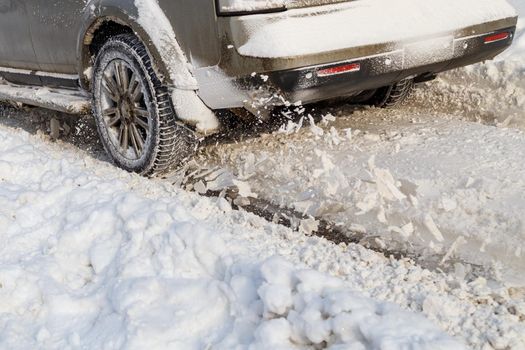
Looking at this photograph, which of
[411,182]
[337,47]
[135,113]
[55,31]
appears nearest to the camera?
[337,47]

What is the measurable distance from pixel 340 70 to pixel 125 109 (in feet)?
4.99

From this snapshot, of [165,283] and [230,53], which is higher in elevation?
[230,53]

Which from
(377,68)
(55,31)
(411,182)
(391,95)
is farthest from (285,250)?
(55,31)

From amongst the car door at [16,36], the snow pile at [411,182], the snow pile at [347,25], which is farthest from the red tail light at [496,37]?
the car door at [16,36]

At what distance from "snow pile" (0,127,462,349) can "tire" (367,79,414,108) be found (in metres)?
2.02

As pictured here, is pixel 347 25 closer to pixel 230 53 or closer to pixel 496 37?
pixel 230 53

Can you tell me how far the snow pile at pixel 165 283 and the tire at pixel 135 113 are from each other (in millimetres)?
422

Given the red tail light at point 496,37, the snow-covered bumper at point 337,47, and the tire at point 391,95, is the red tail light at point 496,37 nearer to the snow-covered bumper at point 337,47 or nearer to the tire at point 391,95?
the snow-covered bumper at point 337,47

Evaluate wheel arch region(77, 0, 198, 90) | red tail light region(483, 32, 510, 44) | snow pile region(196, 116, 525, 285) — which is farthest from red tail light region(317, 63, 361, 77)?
red tail light region(483, 32, 510, 44)

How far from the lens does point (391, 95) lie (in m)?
4.48

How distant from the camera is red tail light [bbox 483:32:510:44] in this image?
3369mm

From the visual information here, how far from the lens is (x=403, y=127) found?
157 inches

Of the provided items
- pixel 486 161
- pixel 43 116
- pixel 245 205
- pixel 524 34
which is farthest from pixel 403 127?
pixel 43 116

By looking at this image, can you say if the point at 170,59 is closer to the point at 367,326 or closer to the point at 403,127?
the point at 403,127
